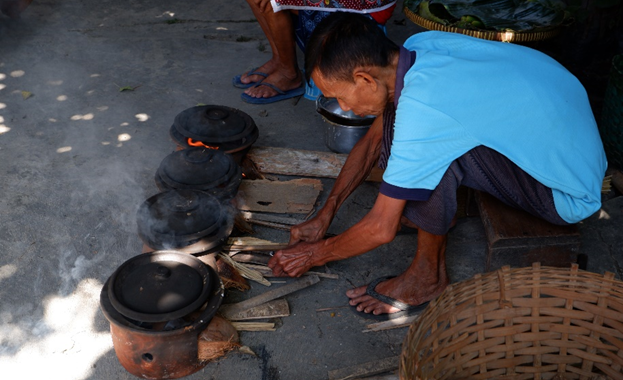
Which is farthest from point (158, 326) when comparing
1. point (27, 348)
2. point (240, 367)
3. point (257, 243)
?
point (257, 243)

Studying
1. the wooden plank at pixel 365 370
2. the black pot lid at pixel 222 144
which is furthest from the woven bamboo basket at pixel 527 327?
the black pot lid at pixel 222 144

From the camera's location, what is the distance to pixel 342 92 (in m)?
2.55

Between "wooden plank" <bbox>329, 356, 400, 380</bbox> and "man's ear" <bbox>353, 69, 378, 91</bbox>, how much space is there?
1246 millimetres

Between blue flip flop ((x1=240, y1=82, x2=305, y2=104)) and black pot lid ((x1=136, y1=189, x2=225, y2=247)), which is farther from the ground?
black pot lid ((x1=136, y1=189, x2=225, y2=247))

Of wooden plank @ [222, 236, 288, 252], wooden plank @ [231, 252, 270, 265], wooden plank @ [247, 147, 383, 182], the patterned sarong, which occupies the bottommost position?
wooden plank @ [247, 147, 383, 182]

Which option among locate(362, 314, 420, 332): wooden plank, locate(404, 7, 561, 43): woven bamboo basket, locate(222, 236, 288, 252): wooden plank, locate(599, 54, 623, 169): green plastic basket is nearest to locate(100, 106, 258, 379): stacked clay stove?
locate(222, 236, 288, 252): wooden plank

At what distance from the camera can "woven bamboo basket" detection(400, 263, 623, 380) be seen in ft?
7.78

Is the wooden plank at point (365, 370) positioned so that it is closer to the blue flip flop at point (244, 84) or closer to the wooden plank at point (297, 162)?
the wooden plank at point (297, 162)

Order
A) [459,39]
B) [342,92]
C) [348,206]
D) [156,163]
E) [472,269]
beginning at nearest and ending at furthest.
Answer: [342,92] < [459,39] < [472,269] < [348,206] < [156,163]

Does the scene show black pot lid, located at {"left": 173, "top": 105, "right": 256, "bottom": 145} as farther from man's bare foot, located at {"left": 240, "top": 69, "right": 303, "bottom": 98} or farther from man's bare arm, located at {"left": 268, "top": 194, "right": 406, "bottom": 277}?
man's bare foot, located at {"left": 240, "top": 69, "right": 303, "bottom": 98}

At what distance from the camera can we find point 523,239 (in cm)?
295

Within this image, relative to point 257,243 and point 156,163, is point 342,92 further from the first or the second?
point 156,163

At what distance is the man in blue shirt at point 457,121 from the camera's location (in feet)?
8.01

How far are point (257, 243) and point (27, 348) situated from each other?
128 centimetres
